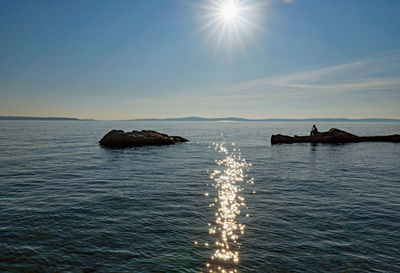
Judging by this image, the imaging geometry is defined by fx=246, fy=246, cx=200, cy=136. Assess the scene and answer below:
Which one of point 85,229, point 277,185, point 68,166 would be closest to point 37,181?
point 68,166

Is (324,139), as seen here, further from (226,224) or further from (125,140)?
(226,224)

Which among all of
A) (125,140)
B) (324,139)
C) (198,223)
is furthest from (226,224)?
(324,139)

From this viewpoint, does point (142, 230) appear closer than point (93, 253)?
No

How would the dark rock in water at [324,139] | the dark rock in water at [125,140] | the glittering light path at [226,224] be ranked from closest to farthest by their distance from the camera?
the glittering light path at [226,224]
the dark rock in water at [125,140]
the dark rock in water at [324,139]

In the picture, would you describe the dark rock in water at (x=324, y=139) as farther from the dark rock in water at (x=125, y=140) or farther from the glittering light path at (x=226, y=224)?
the glittering light path at (x=226, y=224)

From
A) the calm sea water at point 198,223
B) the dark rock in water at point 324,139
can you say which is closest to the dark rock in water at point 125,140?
the calm sea water at point 198,223

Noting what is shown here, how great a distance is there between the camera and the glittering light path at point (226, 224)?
7523 mm

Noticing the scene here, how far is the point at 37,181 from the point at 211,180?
12.5 metres

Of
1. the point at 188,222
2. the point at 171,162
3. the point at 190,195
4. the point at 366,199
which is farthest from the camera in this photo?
the point at 171,162

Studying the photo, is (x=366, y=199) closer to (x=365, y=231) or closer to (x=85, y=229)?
(x=365, y=231)

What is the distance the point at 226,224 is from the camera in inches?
405

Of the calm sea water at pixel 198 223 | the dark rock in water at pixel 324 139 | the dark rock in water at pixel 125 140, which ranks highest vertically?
the dark rock in water at pixel 324 139

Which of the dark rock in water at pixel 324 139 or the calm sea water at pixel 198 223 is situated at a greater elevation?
the dark rock in water at pixel 324 139

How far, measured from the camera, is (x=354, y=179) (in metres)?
18.5
